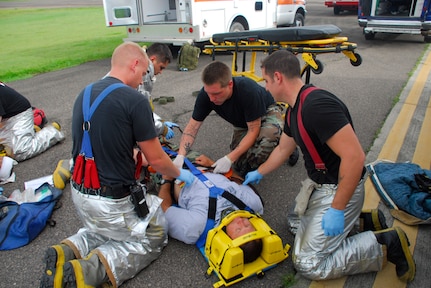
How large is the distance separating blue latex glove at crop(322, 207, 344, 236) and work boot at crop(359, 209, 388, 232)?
1.69 ft

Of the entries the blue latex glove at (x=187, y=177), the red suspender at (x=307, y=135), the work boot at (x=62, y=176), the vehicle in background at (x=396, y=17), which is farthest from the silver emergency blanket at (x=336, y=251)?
the vehicle in background at (x=396, y=17)

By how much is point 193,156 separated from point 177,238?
112cm

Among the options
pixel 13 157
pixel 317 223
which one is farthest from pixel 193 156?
pixel 13 157

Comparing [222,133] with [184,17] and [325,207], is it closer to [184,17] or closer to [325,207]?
[325,207]

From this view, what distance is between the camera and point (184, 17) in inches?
364

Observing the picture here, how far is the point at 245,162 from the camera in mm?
3943

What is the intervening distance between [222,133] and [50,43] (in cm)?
1169

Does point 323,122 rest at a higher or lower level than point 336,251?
higher

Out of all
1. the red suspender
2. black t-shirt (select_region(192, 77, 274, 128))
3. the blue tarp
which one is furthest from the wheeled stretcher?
the red suspender

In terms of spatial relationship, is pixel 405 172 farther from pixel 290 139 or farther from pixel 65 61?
pixel 65 61

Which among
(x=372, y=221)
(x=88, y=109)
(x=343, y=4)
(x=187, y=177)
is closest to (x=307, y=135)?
(x=372, y=221)

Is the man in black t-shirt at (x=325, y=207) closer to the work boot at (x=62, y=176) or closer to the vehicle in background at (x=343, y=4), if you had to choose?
the work boot at (x=62, y=176)

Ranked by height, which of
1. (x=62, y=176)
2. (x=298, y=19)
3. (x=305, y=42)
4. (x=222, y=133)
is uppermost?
(x=305, y=42)

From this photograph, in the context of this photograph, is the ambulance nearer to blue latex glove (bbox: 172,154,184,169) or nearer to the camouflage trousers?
the camouflage trousers
